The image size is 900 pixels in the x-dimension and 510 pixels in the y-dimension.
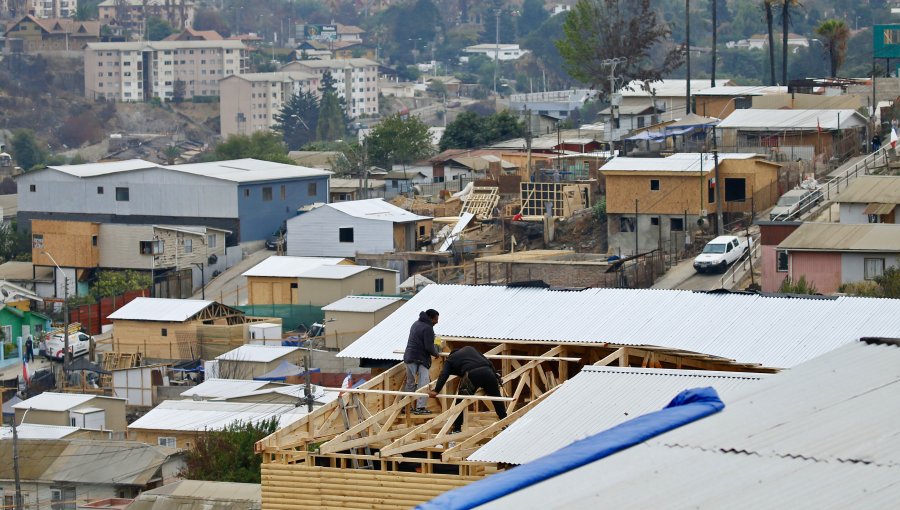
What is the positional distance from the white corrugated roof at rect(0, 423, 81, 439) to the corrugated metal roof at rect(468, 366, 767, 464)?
41.9 ft

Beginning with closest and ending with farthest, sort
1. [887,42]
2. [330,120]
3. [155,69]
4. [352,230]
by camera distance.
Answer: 1. [352,230]
2. [887,42]
3. [330,120]
4. [155,69]

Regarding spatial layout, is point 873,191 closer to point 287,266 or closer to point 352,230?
point 287,266

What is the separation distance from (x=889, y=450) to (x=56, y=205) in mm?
41626

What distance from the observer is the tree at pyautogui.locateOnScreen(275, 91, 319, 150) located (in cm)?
10406

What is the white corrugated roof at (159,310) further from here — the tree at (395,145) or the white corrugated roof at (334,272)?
the tree at (395,145)

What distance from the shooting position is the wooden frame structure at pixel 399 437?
1117 cm

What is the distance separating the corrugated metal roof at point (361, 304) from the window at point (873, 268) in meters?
8.63

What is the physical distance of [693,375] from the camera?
11000mm

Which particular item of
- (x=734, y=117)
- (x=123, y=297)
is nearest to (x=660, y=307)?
(x=123, y=297)

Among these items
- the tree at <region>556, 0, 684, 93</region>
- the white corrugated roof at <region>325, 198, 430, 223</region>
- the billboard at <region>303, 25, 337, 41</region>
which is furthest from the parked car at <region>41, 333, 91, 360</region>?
the billboard at <region>303, 25, 337, 41</region>

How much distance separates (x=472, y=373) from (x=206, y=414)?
11.7 meters

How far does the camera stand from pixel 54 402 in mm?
24891

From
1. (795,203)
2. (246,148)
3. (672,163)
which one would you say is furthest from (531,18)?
(795,203)

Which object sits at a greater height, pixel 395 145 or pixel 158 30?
pixel 158 30
